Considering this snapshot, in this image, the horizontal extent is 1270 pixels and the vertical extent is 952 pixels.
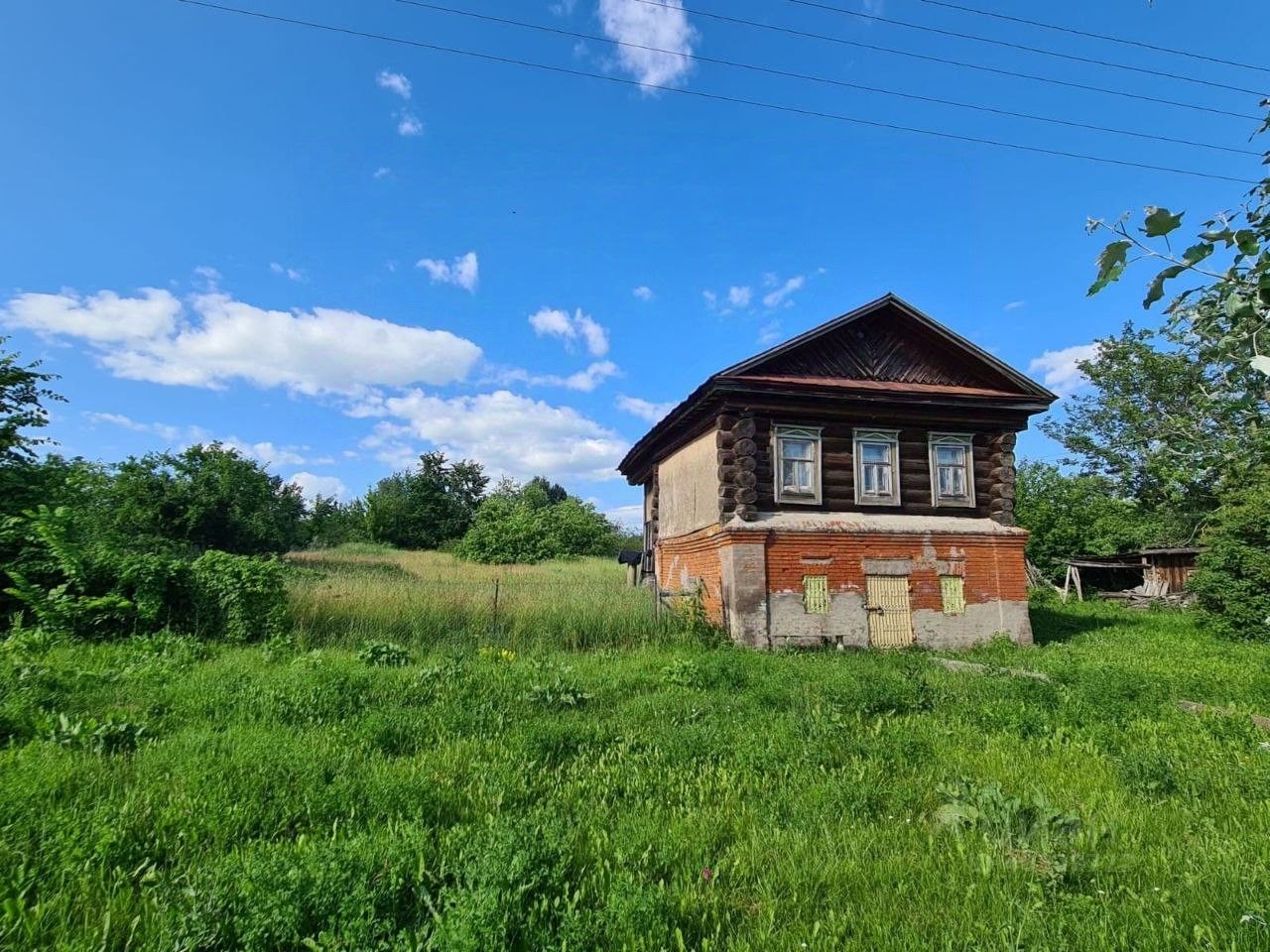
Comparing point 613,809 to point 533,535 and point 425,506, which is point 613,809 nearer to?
point 533,535

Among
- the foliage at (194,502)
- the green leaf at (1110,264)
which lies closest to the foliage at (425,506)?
the foliage at (194,502)

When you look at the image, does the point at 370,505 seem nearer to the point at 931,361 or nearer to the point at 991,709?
the point at 931,361

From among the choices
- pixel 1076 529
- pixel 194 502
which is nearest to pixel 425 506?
pixel 194 502

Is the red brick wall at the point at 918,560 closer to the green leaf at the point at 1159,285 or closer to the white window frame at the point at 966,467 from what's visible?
the white window frame at the point at 966,467

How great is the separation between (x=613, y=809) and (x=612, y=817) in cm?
15

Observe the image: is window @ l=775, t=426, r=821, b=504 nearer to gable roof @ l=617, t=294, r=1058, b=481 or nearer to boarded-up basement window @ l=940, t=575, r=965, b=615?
gable roof @ l=617, t=294, r=1058, b=481

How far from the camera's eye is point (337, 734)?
5910mm

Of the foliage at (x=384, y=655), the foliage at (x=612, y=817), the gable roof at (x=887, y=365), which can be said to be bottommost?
the foliage at (x=612, y=817)

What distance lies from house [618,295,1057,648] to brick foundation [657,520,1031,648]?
0.10ft

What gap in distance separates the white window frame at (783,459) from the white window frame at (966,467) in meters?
2.73

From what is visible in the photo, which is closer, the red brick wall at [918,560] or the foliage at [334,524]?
the red brick wall at [918,560]

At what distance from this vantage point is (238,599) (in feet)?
36.6

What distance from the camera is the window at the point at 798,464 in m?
14.2

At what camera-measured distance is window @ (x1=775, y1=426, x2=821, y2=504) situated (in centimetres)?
1420
